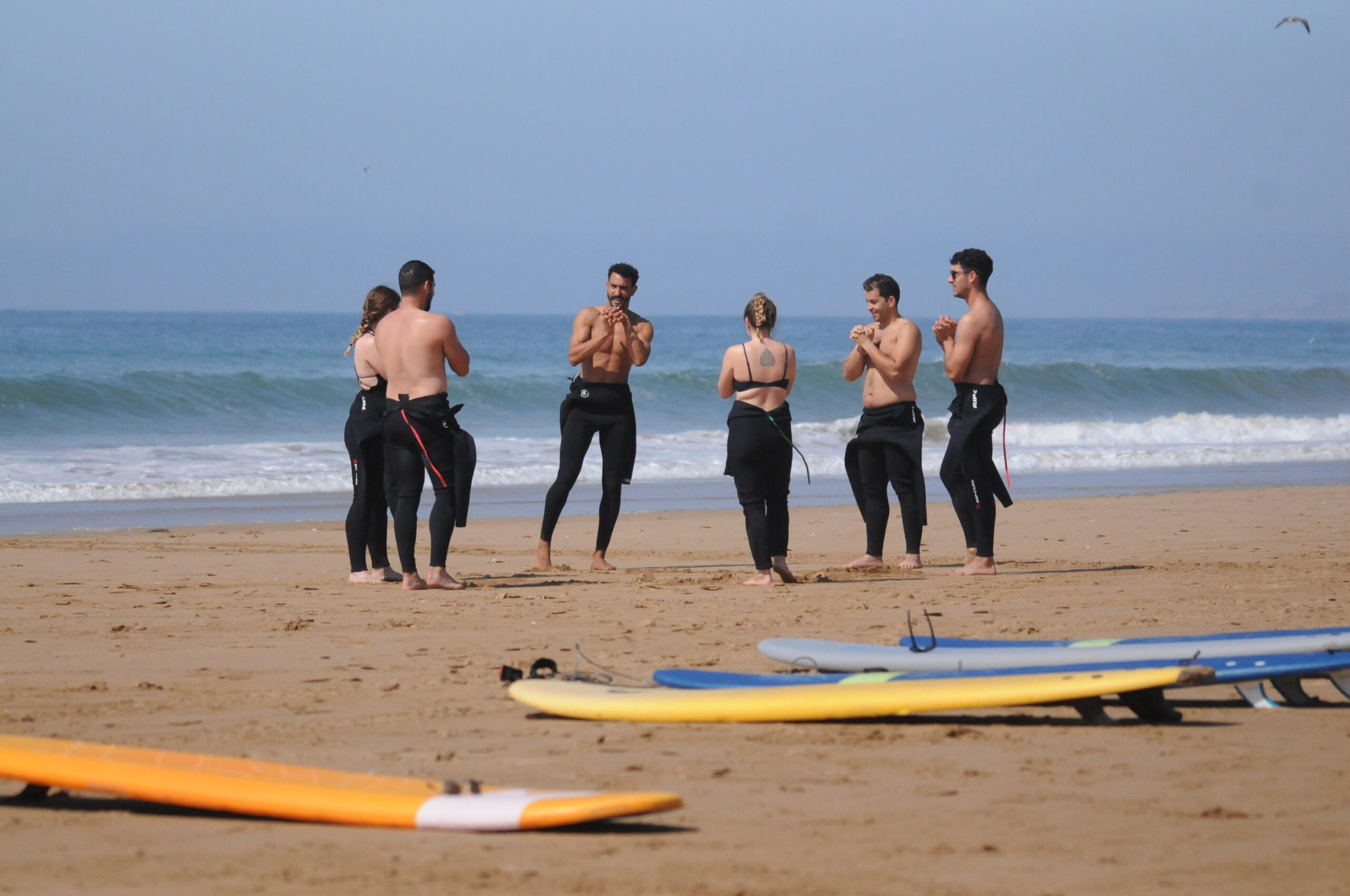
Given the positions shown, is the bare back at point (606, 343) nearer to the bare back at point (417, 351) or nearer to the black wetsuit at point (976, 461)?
the bare back at point (417, 351)

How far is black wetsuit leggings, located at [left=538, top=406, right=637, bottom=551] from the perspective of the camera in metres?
8.05

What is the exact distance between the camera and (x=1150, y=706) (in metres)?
4.11

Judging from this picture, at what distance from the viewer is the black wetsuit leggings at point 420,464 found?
280 inches

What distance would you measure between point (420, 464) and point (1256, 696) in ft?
14.2

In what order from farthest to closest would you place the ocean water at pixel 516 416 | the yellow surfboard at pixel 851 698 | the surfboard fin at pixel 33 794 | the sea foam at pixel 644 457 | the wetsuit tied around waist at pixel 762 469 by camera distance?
the ocean water at pixel 516 416 → the sea foam at pixel 644 457 → the wetsuit tied around waist at pixel 762 469 → the yellow surfboard at pixel 851 698 → the surfboard fin at pixel 33 794

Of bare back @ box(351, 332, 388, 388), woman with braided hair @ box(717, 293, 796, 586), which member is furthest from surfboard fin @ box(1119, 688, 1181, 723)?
bare back @ box(351, 332, 388, 388)

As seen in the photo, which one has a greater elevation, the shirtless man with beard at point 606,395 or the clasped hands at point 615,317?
the clasped hands at point 615,317

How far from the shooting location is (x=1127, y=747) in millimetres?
3791

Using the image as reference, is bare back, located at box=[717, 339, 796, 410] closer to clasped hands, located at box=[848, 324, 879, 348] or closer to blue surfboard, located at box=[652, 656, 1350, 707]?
clasped hands, located at box=[848, 324, 879, 348]

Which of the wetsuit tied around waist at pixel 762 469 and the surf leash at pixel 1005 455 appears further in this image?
the surf leash at pixel 1005 455

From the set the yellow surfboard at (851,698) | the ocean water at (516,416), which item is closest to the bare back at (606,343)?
the yellow surfboard at (851,698)

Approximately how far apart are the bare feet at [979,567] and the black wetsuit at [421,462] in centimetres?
289

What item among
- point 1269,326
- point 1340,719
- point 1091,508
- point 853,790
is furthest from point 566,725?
point 1269,326

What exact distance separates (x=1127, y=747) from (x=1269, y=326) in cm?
12657
